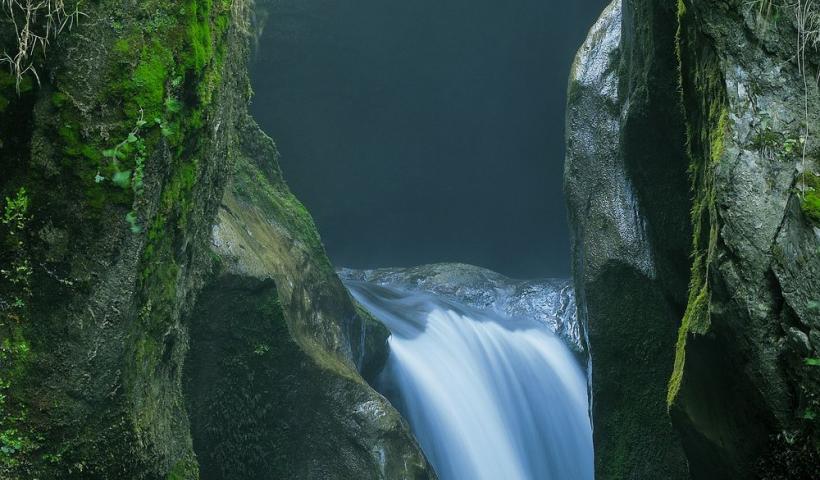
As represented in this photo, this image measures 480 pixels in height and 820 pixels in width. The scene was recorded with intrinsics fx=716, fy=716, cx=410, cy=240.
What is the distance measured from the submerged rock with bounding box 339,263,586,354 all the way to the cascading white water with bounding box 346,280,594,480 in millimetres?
1280

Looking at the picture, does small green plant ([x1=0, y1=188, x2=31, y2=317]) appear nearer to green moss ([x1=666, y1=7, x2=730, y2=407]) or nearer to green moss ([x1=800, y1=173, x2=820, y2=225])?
green moss ([x1=666, y1=7, x2=730, y2=407])

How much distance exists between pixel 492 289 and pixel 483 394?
5526mm

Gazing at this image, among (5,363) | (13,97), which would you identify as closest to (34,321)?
(5,363)

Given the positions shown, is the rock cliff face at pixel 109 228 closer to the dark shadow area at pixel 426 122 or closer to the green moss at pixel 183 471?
the green moss at pixel 183 471

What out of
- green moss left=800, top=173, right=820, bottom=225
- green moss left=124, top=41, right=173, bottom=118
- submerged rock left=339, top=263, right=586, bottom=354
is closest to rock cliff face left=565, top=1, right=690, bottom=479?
green moss left=800, top=173, right=820, bottom=225

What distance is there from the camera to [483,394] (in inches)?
391

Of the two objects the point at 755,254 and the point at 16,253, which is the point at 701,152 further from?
the point at 16,253

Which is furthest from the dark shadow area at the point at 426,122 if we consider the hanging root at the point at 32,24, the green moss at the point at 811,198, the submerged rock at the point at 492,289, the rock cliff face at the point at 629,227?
the green moss at the point at 811,198

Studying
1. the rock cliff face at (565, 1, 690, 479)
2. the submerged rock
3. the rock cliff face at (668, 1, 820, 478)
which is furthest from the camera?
the submerged rock

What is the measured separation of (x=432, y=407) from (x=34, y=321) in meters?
6.47

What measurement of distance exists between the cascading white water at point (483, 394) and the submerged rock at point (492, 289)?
4.20 ft

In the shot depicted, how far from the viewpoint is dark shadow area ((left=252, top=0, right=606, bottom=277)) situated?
810 inches

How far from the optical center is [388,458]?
6281 millimetres

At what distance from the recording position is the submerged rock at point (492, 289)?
13.8 m
